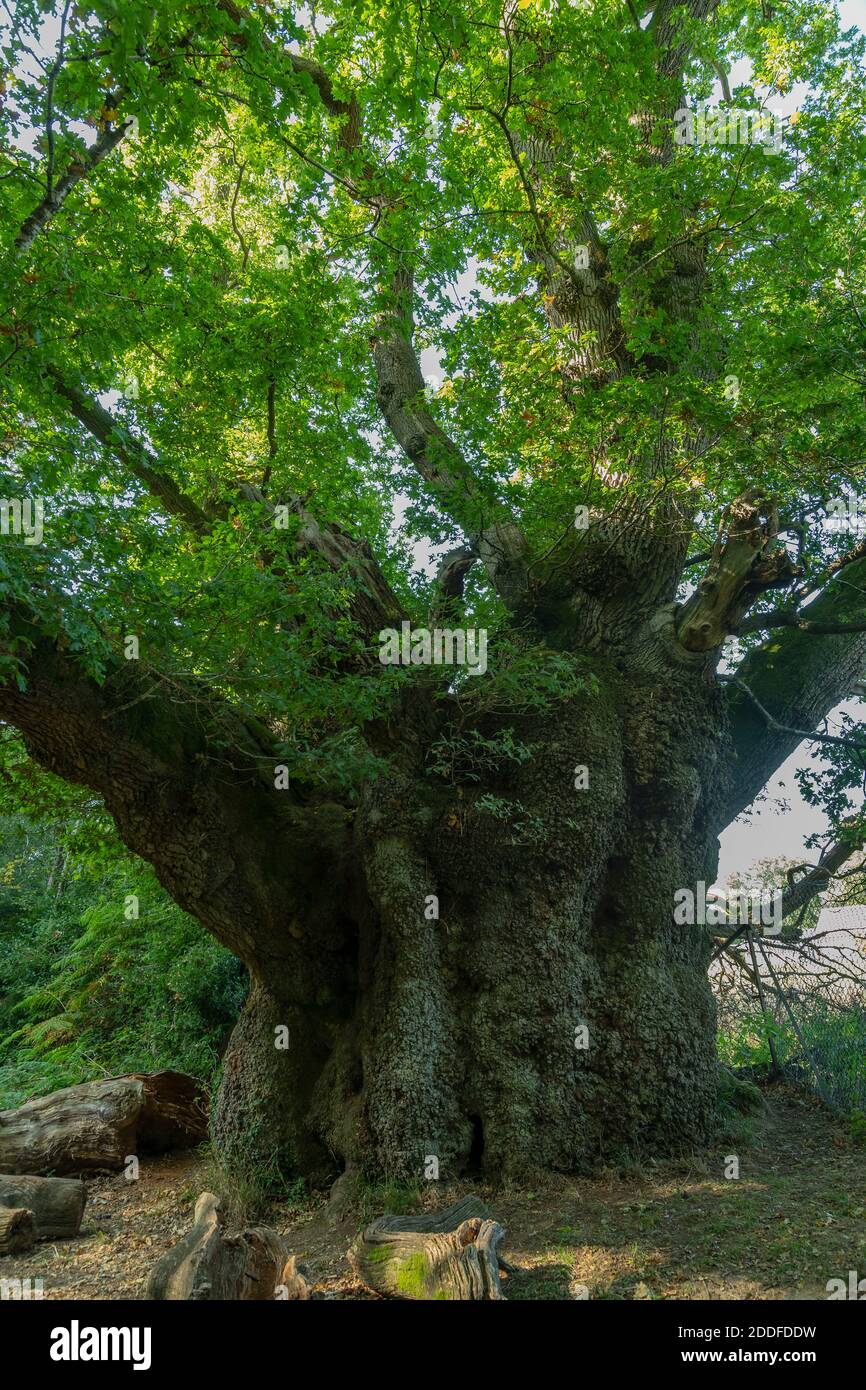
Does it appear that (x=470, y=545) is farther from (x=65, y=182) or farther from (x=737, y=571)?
(x=65, y=182)

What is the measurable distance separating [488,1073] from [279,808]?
8.81 ft

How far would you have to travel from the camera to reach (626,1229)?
17.5 feet

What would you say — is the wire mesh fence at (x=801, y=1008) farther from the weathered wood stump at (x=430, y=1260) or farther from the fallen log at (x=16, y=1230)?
the fallen log at (x=16, y=1230)

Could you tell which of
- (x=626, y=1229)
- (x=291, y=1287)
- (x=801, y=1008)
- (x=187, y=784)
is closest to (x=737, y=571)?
(x=801, y=1008)

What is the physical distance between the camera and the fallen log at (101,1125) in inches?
301

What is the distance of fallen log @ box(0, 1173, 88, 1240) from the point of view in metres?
6.18

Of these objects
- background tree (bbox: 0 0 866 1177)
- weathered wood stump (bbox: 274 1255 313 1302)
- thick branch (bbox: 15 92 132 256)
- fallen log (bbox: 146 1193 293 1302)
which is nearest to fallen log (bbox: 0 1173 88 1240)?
background tree (bbox: 0 0 866 1177)

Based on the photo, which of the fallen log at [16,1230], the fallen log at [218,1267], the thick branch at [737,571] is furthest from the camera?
the thick branch at [737,571]

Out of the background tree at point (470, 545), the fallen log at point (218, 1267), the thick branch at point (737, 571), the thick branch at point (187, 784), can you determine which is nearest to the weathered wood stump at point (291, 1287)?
the fallen log at point (218, 1267)

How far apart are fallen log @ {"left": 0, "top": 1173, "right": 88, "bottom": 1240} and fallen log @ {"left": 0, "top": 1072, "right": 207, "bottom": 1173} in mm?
1394

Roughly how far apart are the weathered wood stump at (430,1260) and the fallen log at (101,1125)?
4.36 m

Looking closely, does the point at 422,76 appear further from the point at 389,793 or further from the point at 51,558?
the point at 389,793

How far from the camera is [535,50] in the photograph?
656cm

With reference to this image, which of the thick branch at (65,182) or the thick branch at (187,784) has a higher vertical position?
the thick branch at (65,182)
